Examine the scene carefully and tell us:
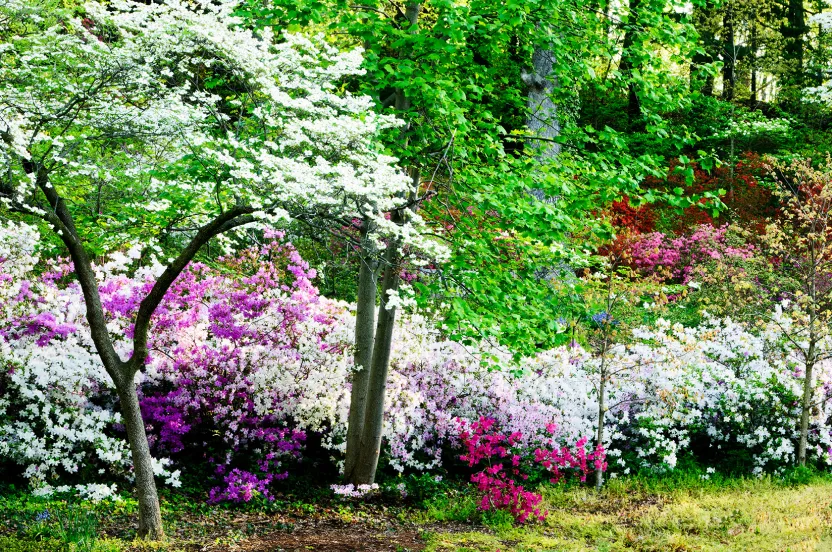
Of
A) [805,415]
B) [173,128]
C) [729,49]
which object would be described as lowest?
[805,415]

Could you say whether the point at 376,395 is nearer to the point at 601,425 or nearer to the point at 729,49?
the point at 601,425

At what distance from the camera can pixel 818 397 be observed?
9.00 meters

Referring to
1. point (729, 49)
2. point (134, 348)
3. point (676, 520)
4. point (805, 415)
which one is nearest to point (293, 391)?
point (134, 348)

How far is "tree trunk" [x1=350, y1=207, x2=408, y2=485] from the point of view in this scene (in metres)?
7.46

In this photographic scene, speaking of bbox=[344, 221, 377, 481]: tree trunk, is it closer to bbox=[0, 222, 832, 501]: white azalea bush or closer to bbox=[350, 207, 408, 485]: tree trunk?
bbox=[350, 207, 408, 485]: tree trunk

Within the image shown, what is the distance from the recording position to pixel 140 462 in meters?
5.56

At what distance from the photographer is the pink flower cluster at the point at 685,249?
13.9 m

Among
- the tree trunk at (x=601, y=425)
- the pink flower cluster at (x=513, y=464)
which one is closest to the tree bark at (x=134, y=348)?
the pink flower cluster at (x=513, y=464)

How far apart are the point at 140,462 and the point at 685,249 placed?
1263 centimetres

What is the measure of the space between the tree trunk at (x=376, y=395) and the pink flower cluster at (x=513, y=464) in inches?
35.2

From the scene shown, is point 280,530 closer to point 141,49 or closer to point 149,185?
point 149,185

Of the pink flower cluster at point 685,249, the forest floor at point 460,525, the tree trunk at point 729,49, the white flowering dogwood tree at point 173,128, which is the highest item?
the tree trunk at point 729,49

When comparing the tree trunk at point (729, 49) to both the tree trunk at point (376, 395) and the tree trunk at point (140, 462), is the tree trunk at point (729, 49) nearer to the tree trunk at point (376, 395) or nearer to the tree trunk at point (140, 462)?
the tree trunk at point (376, 395)

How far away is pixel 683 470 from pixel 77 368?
21.7ft
